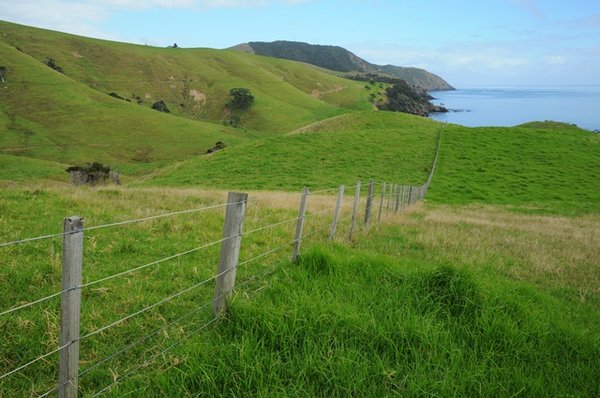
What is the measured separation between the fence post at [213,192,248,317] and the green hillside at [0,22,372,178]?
58.3 m

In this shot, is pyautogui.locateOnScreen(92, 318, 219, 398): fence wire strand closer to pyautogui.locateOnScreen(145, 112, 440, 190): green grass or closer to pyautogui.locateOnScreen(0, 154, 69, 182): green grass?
pyautogui.locateOnScreen(145, 112, 440, 190): green grass

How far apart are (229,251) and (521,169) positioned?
2170 inches

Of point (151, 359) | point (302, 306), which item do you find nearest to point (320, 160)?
point (302, 306)

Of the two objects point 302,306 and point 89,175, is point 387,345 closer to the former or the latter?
point 302,306

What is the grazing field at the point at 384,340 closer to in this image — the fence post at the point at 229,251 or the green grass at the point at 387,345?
the green grass at the point at 387,345

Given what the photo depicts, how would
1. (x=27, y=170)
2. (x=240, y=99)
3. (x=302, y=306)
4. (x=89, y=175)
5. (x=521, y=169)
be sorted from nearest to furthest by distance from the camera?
1. (x=302, y=306)
2. (x=89, y=175)
3. (x=27, y=170)
4. (x=521, y=169)
5. (x=240, y=99)

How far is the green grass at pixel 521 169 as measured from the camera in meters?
40.6

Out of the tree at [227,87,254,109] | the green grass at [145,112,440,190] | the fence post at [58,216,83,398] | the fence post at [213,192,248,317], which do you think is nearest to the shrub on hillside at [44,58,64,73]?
the tree at [227,87,254,109]

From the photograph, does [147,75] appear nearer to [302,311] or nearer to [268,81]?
[268,81]

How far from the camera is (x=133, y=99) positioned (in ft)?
354

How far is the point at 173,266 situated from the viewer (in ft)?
26.2

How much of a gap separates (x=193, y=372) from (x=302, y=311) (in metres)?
1.57

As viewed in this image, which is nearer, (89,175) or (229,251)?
(229,251)

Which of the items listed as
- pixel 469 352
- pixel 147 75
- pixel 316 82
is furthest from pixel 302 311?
pixel 316 82
